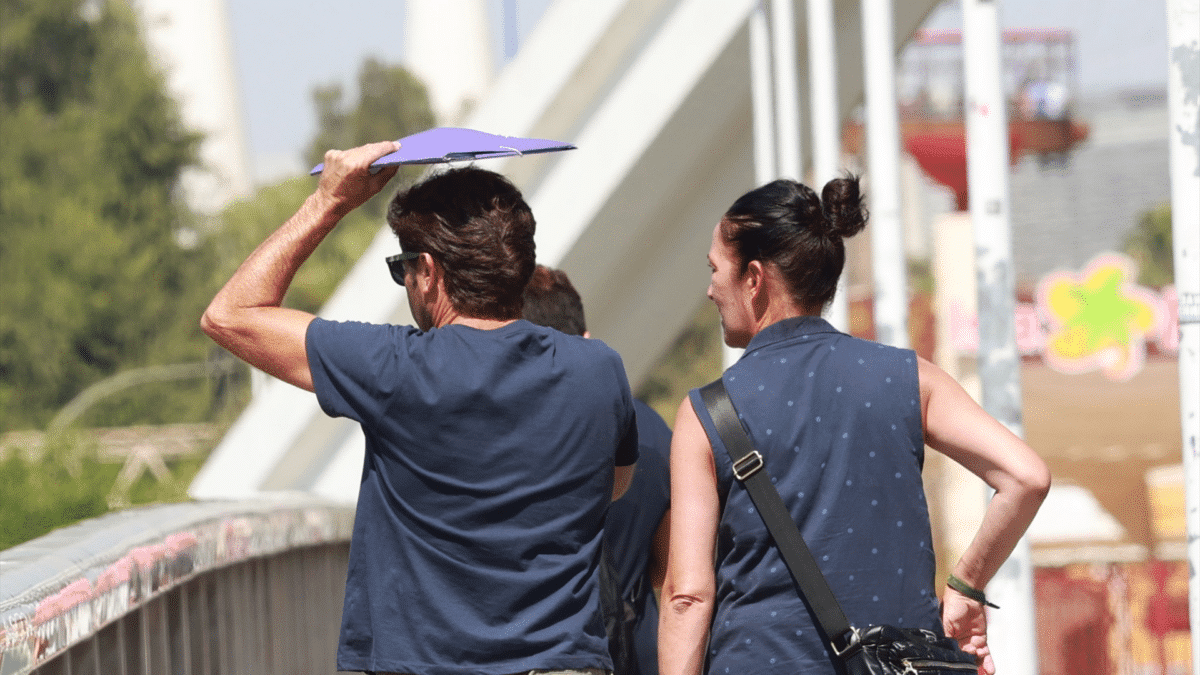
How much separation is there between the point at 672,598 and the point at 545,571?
26 cm

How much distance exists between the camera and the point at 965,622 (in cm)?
261

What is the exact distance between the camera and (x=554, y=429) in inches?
92.8

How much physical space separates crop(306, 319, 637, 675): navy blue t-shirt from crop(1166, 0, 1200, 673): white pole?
4.48 ft

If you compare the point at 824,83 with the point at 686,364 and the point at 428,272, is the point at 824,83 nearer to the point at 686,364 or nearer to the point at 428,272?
the point at 428,272

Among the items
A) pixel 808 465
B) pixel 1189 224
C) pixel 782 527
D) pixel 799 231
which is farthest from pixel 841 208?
pixel 1189 224

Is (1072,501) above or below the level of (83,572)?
below

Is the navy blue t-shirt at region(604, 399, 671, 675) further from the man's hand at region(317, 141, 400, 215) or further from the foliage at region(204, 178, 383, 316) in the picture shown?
the foliage at region(204, 178, 383, 316)

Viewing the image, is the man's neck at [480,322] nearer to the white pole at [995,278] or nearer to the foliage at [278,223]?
the white pole at [995,278]

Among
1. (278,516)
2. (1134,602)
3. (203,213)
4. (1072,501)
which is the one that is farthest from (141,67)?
(278,516)

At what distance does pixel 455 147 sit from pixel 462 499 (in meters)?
0.62

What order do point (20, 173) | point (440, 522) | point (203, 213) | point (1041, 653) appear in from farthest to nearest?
point (203, 213) → point (20, 173) → point (1041, 653) → point (440, 522)

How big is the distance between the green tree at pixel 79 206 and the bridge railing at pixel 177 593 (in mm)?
37151

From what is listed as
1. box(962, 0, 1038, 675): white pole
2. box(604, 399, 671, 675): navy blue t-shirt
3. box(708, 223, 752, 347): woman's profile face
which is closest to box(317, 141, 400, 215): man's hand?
box(708, 223, 752, 347): woman's profile face

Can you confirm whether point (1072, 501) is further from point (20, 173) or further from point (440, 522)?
point (20, 173)
